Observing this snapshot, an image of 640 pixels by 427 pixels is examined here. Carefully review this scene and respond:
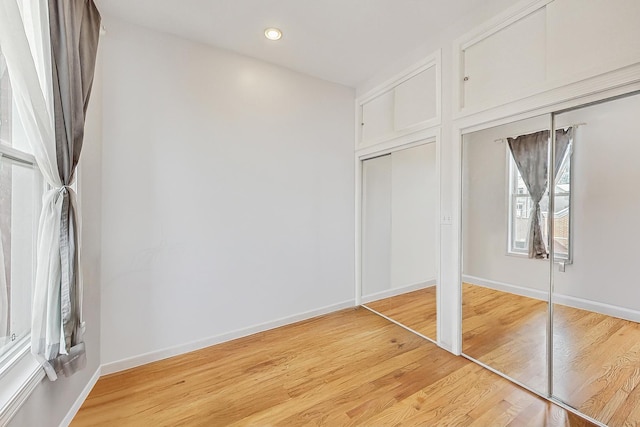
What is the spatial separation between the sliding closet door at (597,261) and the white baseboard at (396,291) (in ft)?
3.21

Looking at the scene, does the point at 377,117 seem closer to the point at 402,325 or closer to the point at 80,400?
the point at 402,325

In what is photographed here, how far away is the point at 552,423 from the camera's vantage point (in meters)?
1.51

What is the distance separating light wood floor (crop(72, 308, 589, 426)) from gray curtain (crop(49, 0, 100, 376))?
0.61 meters

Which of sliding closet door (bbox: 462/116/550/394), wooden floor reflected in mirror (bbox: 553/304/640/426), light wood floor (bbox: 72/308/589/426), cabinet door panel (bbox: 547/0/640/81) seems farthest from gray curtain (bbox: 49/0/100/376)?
wooden floor reflected in mirror (bbox: 553/304/640/426)

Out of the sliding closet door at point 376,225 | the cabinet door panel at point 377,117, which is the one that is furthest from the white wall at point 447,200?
the sliding closet door at point 376,225

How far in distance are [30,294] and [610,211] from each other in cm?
363

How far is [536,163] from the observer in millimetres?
1847

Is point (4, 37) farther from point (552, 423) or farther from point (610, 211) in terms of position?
point (610, 211)

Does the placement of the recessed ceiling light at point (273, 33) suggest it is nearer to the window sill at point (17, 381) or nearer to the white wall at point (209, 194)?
the white wall at point (209, 194)

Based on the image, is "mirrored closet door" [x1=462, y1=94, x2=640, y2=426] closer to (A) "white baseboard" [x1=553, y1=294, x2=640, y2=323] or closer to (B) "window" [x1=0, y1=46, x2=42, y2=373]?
(A) "white baseboard" [x1=553, y1=294, x2=640, y2=323]

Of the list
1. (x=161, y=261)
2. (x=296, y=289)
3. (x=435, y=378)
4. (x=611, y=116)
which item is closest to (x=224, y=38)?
(x=161, y=261)

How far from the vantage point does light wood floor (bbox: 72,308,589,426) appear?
5.18 feet

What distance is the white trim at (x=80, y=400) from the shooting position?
151 cm

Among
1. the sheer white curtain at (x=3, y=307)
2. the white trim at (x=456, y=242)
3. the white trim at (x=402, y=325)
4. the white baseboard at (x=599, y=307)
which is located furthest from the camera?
the white trim at (x=402, y=325)
